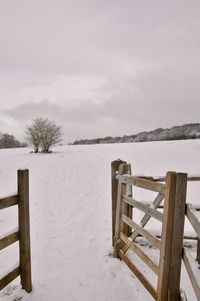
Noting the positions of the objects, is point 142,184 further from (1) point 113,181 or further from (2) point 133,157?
(2) point 133,157

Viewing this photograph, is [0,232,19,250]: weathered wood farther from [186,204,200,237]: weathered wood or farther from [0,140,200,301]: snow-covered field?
[186,204,200,237]: weathered wood

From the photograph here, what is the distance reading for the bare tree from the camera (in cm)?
2066

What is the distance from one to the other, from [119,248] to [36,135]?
55.7 feet

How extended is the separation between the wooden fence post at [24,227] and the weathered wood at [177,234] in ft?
6.60

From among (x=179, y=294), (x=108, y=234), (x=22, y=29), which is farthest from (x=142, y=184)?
(x=22, y=29)

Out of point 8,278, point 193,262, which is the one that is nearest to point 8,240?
point 8,278

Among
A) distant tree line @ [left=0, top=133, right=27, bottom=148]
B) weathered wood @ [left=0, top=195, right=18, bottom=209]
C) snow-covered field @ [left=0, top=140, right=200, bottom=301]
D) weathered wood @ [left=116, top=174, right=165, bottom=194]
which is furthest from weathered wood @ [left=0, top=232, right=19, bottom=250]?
distant tree line @ [left=0, top=133, right=27, bottom=148]

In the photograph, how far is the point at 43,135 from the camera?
20562mm

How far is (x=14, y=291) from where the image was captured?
3771mm

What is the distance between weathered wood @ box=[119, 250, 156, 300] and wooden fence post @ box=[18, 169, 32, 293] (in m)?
1.61

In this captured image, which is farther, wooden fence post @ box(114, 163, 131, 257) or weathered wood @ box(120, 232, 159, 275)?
wooden fence post @ box(114, 163, 131, 257)

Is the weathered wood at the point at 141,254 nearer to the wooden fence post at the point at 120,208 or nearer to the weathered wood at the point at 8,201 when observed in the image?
the wooden fence post at the point at 120,208

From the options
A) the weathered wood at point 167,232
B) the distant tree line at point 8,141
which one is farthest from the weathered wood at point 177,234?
the distant tree line at point 8,141

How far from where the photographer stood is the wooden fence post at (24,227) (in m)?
3.57
